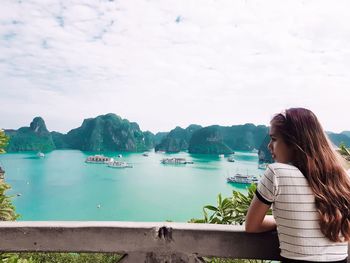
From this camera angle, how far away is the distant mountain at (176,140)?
166500 mm

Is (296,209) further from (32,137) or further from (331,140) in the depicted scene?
(32,137)

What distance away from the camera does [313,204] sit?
1.42 metres

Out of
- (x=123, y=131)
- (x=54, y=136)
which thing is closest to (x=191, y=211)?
(x=123, y=131)

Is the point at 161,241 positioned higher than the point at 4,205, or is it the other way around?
the point at 161,241

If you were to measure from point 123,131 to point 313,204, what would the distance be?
521ft

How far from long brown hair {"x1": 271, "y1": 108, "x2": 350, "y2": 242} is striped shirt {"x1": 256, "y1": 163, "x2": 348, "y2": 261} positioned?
0.10ft

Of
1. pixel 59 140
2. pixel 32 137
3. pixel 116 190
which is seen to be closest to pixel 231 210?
pixel 116 190

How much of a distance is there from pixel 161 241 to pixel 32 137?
17213cm

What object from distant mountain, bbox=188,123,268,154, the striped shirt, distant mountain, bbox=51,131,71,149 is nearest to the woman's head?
the striped shirt

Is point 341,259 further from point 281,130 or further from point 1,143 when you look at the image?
point 1,143

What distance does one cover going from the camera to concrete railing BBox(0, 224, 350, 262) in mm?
1688

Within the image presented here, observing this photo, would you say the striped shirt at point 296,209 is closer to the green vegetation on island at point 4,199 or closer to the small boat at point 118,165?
the green vegetation on island at point 4,199

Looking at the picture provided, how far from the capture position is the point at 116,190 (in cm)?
7931

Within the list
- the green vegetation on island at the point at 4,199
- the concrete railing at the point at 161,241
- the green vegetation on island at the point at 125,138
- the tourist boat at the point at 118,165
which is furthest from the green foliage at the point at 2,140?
the green vegetation on island at the point at 125,138
